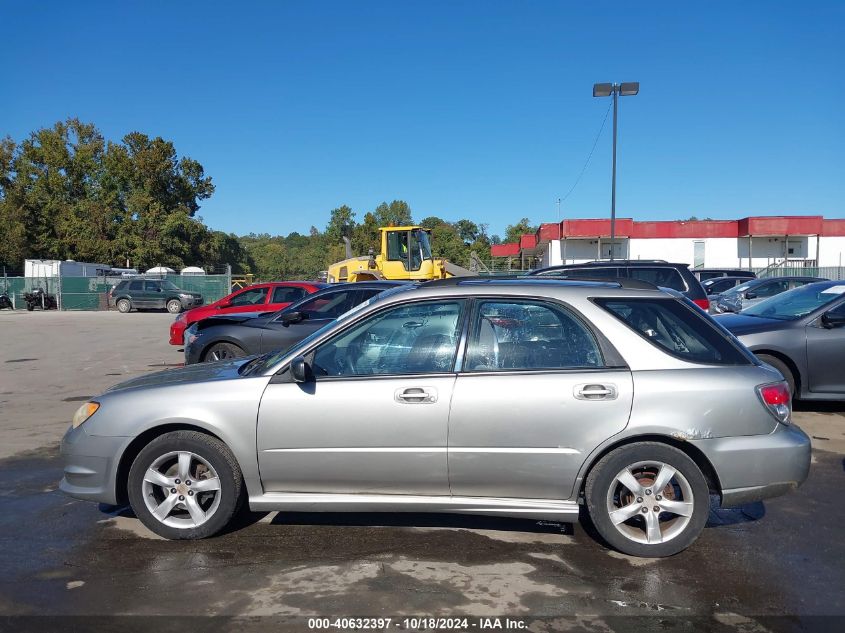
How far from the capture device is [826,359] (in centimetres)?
738

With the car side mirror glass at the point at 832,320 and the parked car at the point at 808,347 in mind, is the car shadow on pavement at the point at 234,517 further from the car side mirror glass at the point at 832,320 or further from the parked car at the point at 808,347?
the car side mirror glass at the point at 832,320

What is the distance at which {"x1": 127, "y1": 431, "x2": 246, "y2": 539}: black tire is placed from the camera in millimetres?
4129

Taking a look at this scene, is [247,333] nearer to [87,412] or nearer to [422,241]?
[87,412]

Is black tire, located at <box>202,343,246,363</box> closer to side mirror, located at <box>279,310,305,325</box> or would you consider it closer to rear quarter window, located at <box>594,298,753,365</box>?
side mirror, located at <box>279,310,305,325</box>

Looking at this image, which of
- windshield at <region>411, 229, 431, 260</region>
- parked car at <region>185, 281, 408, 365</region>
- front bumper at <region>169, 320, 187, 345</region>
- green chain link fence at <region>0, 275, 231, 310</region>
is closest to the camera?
parked car at <region>185, 281, 408, 365</region>

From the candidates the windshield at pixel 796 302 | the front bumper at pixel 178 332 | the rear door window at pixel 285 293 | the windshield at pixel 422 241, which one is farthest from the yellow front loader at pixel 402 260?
the windshield at pixel 796 302

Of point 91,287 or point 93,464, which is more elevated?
point 91,287

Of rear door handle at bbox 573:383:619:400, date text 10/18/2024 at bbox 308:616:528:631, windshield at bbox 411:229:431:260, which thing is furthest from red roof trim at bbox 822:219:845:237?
date text 10/18/2024 at bbox 308:616:528:631

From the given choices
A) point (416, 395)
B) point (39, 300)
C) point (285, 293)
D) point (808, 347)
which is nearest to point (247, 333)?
point (285, 293)

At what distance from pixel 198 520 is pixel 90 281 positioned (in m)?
39.1

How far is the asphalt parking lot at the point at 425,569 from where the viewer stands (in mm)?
3410

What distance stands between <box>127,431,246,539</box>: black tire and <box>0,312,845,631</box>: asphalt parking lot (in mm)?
111

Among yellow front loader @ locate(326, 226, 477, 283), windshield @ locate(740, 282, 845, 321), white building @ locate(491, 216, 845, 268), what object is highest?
white building @ locate(491, 216, 845, 268)

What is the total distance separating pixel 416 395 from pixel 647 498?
1.52 m
